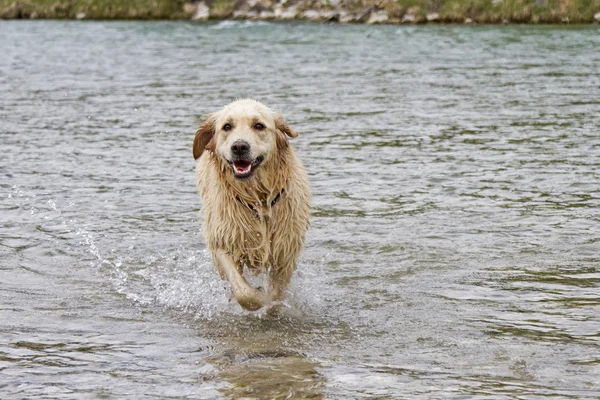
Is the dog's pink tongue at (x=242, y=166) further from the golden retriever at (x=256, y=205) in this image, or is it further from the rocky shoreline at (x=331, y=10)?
the rocky shoreline at (x=331, y=10)

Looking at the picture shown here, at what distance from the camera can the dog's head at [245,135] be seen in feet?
23.7

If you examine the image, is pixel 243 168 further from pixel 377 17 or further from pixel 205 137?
pixel 377 17

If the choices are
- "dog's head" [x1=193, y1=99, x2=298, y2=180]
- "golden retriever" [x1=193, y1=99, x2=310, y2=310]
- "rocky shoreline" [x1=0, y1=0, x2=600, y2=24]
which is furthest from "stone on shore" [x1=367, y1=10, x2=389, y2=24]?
"dog's head" [x1=193, y1=99, x2=298, y2=180]

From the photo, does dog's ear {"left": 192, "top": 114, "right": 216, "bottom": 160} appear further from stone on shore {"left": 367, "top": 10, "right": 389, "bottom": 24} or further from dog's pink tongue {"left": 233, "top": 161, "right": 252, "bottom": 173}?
stone on shore {"left": 367, "top": 10, "right": 389, "bottom": 24}

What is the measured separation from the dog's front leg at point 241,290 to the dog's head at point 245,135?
2.56ft

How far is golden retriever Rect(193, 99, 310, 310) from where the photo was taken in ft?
24.5

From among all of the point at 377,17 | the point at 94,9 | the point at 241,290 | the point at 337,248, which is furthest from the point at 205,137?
the point at 94,9

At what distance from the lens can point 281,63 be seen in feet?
83.9

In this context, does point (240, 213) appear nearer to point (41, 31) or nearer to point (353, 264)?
point (353, 264)

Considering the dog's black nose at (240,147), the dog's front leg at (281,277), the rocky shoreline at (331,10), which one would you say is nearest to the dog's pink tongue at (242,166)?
the dog's black nose at (240,147)

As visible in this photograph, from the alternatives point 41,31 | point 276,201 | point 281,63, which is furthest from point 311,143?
point 41,31

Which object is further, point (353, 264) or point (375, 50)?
point (375, 50)

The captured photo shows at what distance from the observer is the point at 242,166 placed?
732 cm

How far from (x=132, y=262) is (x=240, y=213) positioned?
1.99 metres
